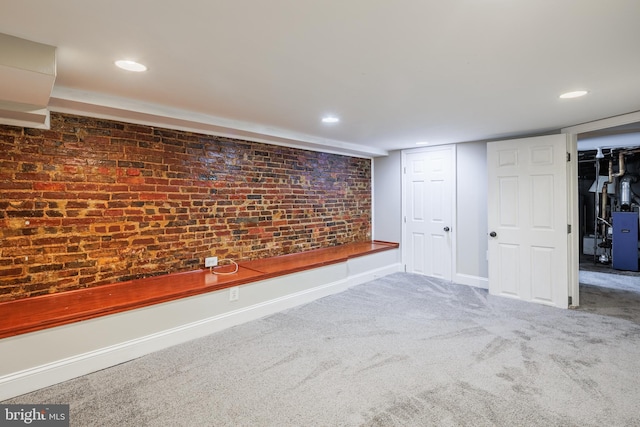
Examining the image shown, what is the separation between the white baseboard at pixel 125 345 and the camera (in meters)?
2.08

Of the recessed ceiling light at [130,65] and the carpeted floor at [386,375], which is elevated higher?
the recessed ceiling light at [130,65]

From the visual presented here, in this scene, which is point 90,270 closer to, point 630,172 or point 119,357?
point 119,357

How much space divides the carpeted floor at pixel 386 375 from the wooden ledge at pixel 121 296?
0.44m

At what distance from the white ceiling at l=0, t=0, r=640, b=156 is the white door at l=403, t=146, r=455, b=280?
158cm

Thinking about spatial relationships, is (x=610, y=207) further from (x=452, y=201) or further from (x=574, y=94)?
(x=574, y=94)

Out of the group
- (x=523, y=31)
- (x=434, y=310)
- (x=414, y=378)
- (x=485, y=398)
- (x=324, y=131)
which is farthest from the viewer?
(x=324, y=131)

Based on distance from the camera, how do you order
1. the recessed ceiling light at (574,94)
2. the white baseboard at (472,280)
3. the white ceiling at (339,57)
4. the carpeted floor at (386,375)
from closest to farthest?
the white ceiling at (339,57) < the carpeted floor at (386,375) < the recessed ceiling light at (574,94) < the white baseboard at (472,280)

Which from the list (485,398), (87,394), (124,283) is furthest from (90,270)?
(485,398)

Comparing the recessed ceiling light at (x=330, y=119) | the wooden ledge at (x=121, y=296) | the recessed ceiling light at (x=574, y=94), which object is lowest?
the wooden ledge at (x=121, y=296)

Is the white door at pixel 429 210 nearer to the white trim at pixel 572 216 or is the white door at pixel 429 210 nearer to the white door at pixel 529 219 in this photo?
the white door at pixel 529 219

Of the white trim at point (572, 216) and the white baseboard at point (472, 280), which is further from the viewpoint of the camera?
the white baseboard at point (472, 280)

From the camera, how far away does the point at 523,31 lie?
60.9 inches

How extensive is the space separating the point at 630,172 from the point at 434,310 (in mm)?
5519

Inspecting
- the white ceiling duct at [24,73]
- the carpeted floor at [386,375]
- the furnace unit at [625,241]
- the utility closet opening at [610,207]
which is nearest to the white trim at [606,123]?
the utility closet opening at [610,207]
